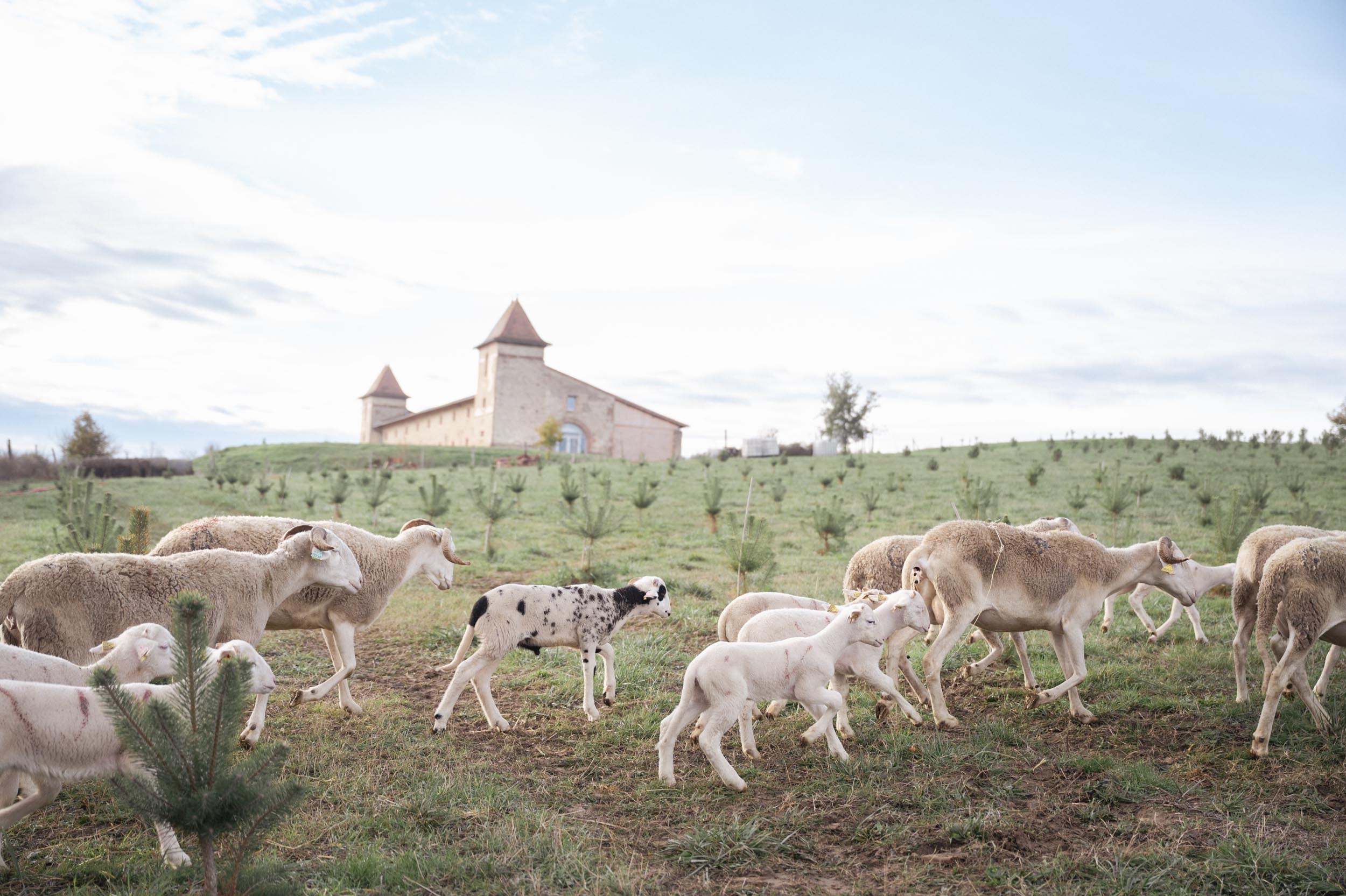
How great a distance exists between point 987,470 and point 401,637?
92.7 feet

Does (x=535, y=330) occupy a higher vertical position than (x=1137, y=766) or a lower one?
higher

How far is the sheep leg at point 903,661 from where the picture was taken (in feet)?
24.3

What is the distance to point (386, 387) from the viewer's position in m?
88.2

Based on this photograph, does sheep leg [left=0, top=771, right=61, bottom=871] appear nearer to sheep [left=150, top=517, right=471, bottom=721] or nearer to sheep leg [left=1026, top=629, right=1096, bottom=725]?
sheep [left=150, top=517, right=471, bottom=721]

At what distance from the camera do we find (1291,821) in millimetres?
5082

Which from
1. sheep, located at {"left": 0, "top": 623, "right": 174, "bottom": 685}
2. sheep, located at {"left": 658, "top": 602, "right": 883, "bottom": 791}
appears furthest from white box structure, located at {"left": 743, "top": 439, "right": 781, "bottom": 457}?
sheep, located at {"left": 0, "top": 623, "right": 174, "bottom": 685}

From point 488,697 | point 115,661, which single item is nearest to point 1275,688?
point 488,697

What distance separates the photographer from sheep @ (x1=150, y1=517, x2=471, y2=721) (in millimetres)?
7535

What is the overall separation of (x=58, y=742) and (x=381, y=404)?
87907mm

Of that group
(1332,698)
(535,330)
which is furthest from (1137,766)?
(535,330)

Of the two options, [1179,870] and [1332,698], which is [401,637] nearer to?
[1179,870]

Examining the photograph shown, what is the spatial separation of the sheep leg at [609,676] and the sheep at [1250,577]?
19.0 ft

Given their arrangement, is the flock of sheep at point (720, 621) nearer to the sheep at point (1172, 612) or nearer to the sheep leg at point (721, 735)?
the sheep leg at point (721, 735)

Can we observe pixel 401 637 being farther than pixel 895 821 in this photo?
Yes
